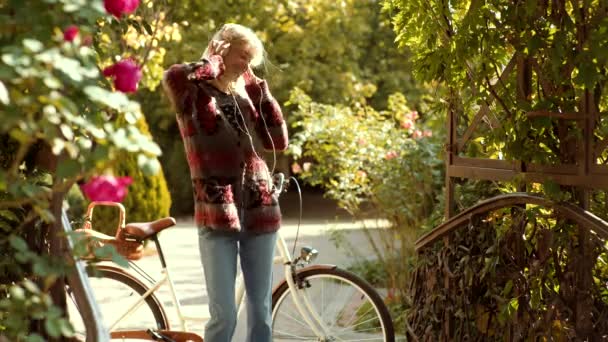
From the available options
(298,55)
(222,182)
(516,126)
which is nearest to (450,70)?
(516,126)

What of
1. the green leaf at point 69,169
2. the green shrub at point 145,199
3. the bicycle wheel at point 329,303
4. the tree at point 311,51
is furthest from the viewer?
the tree at point 311,51

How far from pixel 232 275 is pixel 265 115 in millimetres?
725

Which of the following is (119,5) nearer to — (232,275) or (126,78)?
(126,78)

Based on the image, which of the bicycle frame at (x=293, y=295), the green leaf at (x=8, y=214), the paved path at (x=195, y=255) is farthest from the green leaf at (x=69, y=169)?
the paved path at (x=195, y=255)

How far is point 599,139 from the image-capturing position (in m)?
4.31

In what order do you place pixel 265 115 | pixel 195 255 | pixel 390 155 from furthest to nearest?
pixel 195 255 < pixel 390 155 < pixel 265 115

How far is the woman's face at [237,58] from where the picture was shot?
4.71 meters

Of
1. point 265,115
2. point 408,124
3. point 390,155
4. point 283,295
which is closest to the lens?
point 265,115

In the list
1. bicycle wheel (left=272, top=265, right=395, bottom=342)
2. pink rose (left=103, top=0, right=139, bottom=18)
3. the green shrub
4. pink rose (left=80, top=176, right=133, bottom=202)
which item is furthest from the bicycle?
the green shrub

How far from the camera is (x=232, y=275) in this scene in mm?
4785

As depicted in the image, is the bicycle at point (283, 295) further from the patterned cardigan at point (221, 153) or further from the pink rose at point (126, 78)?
the pink rose at point (126, 78)

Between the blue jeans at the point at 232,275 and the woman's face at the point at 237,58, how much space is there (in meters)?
0.68

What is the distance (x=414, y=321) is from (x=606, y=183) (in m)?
1.29

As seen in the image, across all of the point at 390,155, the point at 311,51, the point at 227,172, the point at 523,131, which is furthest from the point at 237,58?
the point at 311,51
